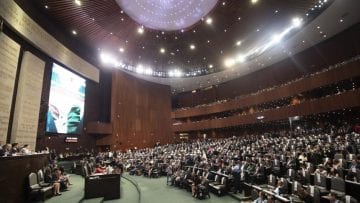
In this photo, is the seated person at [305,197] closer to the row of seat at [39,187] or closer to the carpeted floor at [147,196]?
the carpeted floor at [147,196]

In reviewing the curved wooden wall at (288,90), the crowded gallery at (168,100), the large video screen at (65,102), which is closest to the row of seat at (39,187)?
the crowded gallery at (168,100)

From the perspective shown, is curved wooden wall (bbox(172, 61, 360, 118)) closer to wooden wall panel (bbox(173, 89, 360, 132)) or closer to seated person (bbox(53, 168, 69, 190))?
wooden wall panel (bbox(173, 89, 360, 132))

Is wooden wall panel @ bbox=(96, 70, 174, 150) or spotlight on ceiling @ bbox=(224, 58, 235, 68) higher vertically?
spotlight on ceiling @ bbox=(224, 58, 235, 68)

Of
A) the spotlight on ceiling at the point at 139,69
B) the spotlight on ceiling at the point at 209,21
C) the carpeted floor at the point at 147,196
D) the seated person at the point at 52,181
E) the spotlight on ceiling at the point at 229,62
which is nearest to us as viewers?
the carpeted floor at the point at 147,196

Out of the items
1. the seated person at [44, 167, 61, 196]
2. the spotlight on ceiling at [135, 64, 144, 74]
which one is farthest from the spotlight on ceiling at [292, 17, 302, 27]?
the seated person at [44, 167, 61, 196]

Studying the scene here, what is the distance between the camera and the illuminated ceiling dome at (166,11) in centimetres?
1376

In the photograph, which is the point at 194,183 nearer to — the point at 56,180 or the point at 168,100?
the point at 56,180

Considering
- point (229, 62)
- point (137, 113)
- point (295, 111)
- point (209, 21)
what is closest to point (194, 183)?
point (209, 21)

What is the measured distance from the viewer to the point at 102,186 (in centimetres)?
757

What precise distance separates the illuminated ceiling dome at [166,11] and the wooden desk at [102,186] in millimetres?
9345

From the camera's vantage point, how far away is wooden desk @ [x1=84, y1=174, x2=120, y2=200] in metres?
7.37

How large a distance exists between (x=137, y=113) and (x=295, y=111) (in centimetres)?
1526

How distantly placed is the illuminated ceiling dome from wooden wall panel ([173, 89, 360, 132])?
9.55 metres

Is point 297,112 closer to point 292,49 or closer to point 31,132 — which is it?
point 292,49
